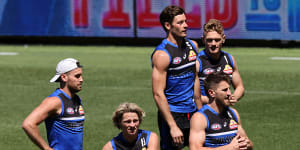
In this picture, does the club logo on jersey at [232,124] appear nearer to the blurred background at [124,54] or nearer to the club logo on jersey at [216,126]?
the club logo on jersey at [216,126]

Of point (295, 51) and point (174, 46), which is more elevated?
point (174, 46)

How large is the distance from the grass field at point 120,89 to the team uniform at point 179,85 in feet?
12.7

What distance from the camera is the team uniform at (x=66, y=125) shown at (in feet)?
29.0

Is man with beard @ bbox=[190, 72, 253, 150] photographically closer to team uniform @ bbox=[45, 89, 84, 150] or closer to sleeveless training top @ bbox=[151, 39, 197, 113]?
sleeveless training top @ bbox=[151, 39, 197, 113]

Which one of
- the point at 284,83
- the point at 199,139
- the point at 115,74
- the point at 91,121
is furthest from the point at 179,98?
the point at 115,74

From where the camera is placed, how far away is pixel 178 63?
32.1 feet

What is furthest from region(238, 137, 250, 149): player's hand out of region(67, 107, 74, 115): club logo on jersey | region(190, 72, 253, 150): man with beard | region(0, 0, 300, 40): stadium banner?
region(0, 0, 300, 40): stadium banner

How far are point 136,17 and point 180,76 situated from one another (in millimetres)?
20847

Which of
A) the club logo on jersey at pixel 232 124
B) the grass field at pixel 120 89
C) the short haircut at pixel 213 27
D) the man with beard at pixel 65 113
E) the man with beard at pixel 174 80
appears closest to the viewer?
the club logo on jersey at pixel 232 124

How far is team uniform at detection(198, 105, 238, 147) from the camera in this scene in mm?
8266

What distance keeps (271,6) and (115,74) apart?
859 centimetres

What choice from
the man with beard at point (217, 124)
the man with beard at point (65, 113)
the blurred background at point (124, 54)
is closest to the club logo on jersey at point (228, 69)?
the man with beard at point (217, 124)

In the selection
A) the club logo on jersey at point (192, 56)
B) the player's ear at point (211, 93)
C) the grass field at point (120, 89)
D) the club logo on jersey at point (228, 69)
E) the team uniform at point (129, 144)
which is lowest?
the grass field at point (120, 89)

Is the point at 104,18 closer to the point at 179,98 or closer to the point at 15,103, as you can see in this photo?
the point at 15,103
